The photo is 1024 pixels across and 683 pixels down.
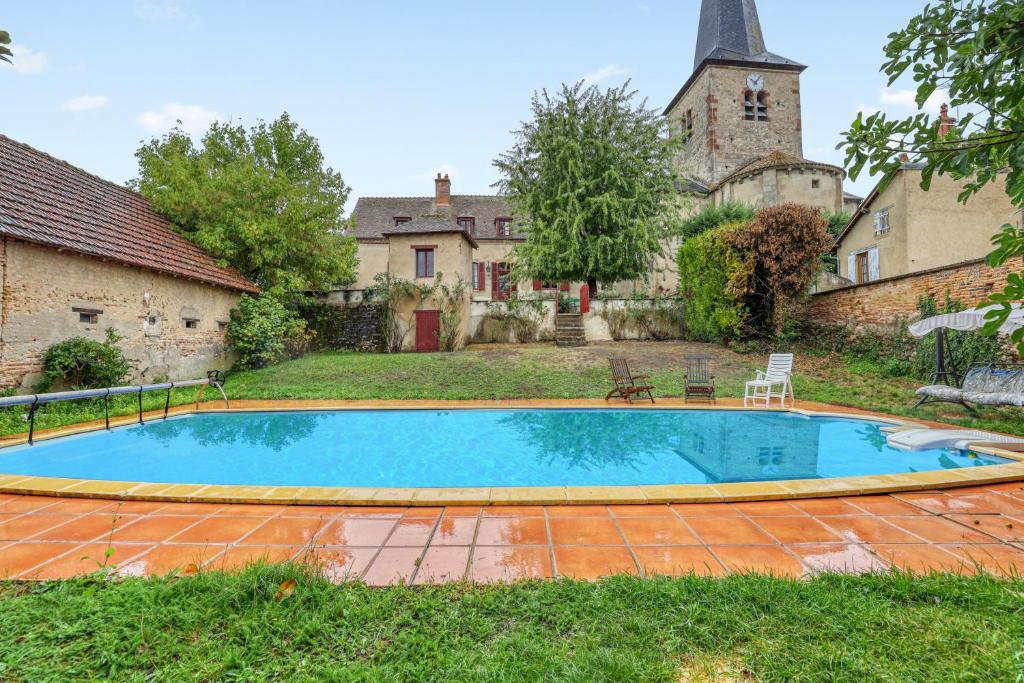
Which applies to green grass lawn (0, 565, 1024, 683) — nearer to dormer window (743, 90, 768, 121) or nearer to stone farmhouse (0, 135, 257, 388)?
stone farmhouse (0, 135, 257, 388)

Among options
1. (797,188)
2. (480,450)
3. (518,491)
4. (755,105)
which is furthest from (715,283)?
(755,105)

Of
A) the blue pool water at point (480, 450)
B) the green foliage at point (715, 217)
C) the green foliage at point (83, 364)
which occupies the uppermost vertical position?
the green foliage at point (715, 217)

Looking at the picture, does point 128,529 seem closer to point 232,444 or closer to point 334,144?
point 232,444

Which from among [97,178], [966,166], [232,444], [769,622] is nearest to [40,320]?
[232,444]

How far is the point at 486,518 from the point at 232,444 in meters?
5.16

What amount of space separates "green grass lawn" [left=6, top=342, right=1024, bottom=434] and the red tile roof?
117 inches

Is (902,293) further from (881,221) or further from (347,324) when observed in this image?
(347,324)

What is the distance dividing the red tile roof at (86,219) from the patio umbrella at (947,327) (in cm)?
1542

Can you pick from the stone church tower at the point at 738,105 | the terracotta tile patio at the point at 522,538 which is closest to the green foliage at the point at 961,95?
the terracotta tile patio at the point at 522,538

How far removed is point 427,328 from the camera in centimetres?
1773

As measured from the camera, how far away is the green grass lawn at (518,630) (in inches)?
62.1

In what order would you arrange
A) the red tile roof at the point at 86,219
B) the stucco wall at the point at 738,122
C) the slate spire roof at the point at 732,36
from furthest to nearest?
the slate spire roof at the point at 732,36 → the stucco wall at the point at 738,122 → the red tile roof at the point at 86,219

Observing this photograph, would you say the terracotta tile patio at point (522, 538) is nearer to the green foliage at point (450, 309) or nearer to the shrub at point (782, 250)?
the shrub at point (782, 250)

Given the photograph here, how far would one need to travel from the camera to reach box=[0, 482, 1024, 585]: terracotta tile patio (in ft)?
7.86
